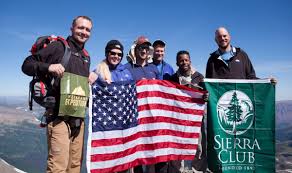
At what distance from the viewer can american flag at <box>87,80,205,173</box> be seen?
8.50 metres

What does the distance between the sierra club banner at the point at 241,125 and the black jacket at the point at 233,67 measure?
38 centimetres

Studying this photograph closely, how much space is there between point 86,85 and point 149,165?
3.71 meters

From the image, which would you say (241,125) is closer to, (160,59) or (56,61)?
(160,59)

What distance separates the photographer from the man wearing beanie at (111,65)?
8.53 m

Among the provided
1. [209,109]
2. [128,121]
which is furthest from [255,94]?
[128,121]

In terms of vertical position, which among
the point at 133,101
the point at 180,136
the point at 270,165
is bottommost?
the point at 270,165

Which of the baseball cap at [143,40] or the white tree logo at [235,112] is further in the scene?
the white tree logo at [235,112]

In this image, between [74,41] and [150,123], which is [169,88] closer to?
[150,123]

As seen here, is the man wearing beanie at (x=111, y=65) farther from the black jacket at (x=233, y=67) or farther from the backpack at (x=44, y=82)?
the black jacket at (x=233, y=67)

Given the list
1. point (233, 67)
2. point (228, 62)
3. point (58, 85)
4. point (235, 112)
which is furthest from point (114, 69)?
point (235, 112)

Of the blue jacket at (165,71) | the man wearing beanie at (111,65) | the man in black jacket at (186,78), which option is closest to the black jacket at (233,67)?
the man in black jacket at (186,78)

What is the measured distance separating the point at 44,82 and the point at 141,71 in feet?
12.6

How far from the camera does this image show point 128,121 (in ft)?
29.3

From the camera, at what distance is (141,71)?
387 inches
